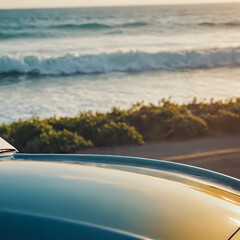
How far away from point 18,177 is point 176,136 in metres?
4.89

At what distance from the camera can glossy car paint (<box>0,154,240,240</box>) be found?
4.40 ft

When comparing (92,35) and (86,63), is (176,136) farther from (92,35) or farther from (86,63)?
(92,35)

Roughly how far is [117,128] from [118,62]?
13.6m

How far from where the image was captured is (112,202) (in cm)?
158

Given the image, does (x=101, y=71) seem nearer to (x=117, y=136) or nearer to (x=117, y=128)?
(x=117, y=128)

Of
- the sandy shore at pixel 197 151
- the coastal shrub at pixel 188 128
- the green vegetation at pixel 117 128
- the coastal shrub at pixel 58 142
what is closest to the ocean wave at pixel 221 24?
the green vegetation at pixel 117 128

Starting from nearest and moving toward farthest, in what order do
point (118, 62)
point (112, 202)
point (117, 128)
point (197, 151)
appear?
point (112, 202), point (197, 151), point (117, 128), point (118, 62)

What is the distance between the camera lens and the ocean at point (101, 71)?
10.9 m

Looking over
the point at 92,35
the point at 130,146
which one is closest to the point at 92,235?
the point at 130,146

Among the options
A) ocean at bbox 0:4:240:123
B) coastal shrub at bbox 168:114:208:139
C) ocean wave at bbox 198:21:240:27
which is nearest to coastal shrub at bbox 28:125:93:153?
coastal shrub at bbox 168:114:208:139

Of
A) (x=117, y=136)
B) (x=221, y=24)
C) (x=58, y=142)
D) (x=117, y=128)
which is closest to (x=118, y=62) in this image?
(x=117, y=128)

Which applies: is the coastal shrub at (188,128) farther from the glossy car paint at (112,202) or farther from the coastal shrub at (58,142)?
the glossy car paint at (112,202)

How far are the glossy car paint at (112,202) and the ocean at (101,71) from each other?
5967 millimetres

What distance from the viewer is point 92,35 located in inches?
1193
